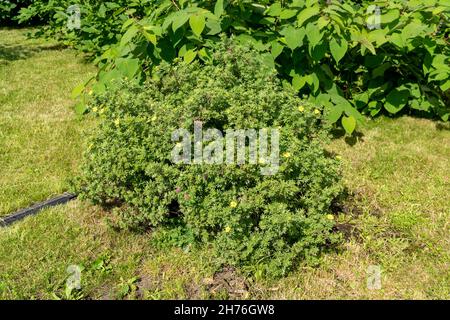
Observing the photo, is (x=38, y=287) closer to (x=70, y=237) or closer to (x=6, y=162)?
(x=70, y=237)

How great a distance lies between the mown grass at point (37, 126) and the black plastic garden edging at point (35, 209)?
0.10 metres

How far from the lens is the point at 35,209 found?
11.6ft

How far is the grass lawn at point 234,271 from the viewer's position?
276 centimetres

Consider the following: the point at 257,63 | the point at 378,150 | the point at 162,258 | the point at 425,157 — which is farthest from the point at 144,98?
the point at 425,157

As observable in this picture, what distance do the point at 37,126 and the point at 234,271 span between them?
3169mm

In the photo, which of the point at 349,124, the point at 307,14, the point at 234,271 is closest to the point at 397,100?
the point at 349,124

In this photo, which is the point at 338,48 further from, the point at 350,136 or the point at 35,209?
the point at 35,209

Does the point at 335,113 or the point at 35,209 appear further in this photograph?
the point at 335,113

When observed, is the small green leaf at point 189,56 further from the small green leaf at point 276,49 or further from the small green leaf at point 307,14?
the small green leaf at point 307,14

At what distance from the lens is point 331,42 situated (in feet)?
12.7

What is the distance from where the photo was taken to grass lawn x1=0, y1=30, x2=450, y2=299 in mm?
2758

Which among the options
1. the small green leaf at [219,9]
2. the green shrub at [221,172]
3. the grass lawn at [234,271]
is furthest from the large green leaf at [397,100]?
the small green leaf at [219,9]

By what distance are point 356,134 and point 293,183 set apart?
1.98 meters

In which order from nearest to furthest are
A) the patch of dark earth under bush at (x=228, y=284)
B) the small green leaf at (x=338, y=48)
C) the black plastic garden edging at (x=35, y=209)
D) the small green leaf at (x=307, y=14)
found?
the patch of dark earth under bush at (x=228, y=284)
the black plastic garden edging at (x=35, y=209)
the small green leaf at (x=307, y=14)
the small green leaf at (x=338, y=48)
